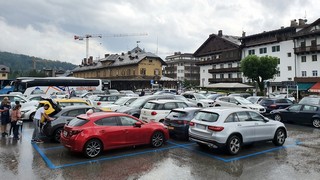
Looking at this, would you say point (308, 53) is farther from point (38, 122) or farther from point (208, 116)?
point (38, 122)

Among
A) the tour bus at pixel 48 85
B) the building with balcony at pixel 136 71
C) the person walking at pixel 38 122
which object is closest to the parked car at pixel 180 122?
the person walking at pixel 38 122

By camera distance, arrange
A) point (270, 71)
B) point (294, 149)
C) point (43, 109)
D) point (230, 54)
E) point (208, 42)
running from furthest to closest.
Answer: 1. point (208, 42)
2. point (230, 54)
3. point (270, 71)
4. point (43, 109)
5. point (294, 149)

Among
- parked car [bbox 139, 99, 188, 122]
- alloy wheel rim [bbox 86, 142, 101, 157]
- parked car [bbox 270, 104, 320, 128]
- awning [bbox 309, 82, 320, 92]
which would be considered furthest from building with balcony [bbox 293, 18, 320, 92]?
alloy wheel rim [bbox 86, 142, 101, 157]

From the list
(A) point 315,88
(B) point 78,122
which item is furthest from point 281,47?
(B) point 78,122

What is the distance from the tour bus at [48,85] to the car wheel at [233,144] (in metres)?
30.7

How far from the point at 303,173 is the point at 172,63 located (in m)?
105

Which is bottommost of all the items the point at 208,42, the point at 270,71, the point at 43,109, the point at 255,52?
the point at 43,109

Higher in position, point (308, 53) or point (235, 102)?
point (308, 53)

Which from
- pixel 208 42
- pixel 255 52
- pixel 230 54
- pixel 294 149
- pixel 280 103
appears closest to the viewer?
pixel 294 149

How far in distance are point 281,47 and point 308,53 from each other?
232 inches

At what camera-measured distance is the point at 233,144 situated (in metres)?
9.18

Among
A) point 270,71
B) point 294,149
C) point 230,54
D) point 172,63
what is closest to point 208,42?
point 230,54

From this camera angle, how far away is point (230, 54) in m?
65.4

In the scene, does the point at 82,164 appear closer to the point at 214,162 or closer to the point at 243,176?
the point at 214,162
